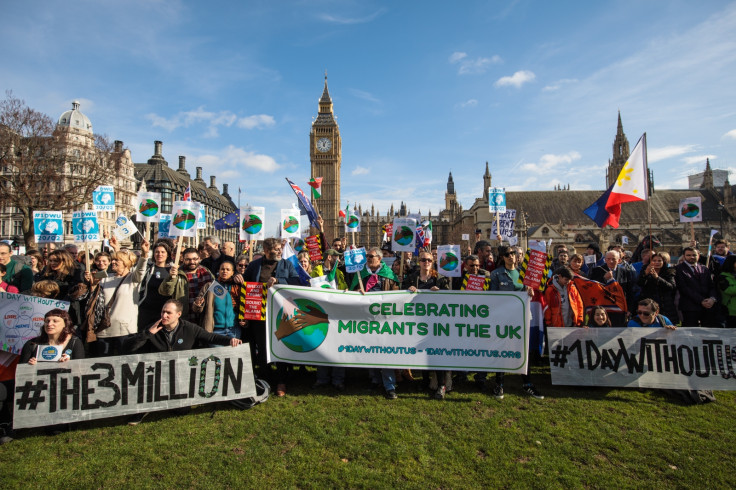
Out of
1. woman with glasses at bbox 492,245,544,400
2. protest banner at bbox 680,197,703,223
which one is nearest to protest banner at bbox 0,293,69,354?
woman with glasses at bbox 492,245,544,400

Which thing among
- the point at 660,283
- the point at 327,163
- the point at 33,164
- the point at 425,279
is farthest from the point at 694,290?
the point at 327,163

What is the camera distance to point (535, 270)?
20.1ft

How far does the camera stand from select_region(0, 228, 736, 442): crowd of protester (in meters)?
5.01

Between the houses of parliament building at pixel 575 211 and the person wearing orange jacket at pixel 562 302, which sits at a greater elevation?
the houses of parliament building at pixel 575 211

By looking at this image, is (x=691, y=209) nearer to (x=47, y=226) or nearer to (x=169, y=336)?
(x=169, y=336)

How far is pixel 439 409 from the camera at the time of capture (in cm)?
516

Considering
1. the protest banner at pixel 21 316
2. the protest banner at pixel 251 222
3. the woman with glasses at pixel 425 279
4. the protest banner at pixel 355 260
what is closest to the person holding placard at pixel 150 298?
the protest banner at pixel 21 316

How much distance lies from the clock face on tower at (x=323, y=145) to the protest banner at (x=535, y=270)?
80343 millimetres

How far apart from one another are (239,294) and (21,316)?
2.86 meters

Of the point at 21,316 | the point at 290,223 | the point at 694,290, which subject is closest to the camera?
the point at 21,316

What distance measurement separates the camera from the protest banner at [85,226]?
6832 mm

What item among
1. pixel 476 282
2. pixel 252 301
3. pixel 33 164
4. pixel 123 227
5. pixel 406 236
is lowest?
pixel 252 301

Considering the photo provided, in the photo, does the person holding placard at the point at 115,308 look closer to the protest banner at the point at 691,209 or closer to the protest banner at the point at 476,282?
the protest banner at the point at 476,282

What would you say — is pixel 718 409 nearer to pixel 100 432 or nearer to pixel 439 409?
pixel 439 409
